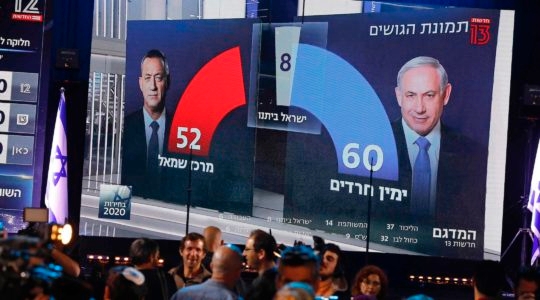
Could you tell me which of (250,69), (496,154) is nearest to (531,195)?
(496,154)

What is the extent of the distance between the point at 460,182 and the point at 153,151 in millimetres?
3272

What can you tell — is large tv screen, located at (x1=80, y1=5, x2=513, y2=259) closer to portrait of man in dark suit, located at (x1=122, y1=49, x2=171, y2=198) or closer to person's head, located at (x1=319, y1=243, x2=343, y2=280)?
portrait of man in dark suit, located at (x1=122, y1=49, x2=171, y2=198)

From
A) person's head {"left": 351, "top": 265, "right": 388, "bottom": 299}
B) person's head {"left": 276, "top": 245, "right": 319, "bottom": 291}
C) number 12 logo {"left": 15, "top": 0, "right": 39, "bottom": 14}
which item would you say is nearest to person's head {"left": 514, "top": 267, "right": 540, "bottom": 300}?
person's head {"left": 351, "top": 265, "right": 388, "bottom": 299}

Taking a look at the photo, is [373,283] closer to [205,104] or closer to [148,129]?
[205,104]

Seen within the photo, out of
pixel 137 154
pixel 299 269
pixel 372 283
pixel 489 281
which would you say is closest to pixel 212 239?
pixel 372 283

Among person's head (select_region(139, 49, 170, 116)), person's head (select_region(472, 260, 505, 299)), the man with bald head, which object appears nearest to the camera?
the man with bald head

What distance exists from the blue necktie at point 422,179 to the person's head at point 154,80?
276 centimetres

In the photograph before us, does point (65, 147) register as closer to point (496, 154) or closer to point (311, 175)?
point (311, 175)

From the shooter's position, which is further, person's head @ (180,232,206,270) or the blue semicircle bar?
the blue semicircle bar

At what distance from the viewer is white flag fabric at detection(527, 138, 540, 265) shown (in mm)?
10398

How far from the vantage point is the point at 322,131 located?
1162cm

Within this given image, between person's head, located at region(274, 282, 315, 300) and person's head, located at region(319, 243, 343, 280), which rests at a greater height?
person's head, located at region(274, 282, 315, 300)

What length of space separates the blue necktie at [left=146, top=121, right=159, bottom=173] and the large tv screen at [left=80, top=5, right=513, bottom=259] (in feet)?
0.04

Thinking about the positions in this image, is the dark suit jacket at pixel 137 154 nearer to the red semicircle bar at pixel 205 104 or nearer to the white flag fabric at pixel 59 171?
the red semicircle bar at pixel 205 104
